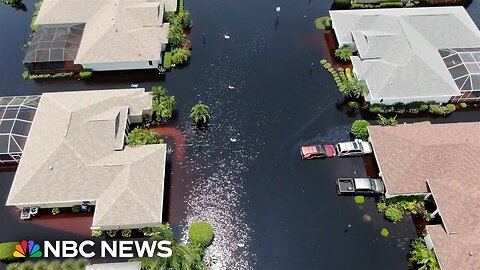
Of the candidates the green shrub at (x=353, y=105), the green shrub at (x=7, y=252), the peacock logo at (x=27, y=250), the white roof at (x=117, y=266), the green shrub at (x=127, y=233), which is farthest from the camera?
the green shrub at (x=353, y=105)

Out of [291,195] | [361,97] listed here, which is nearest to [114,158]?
[291,195]

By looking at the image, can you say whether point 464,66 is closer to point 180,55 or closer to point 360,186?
point 360,186

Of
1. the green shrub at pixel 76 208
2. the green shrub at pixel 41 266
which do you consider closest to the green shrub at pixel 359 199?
the green shrub at pixel 76 208

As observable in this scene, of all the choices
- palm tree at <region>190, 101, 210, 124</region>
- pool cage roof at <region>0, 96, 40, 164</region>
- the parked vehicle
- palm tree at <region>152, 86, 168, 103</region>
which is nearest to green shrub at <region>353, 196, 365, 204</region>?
the parked vehicle

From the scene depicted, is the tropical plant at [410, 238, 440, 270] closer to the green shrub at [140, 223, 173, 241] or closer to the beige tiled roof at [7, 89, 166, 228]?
the green shrub at [140, 223, 173, 241]

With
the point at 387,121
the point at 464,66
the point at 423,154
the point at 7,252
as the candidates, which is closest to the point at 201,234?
the point at 7,252

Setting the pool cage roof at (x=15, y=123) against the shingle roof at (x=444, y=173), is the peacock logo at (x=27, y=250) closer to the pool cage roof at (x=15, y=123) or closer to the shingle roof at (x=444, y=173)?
the pool cage roof at (x=15, y=123)
